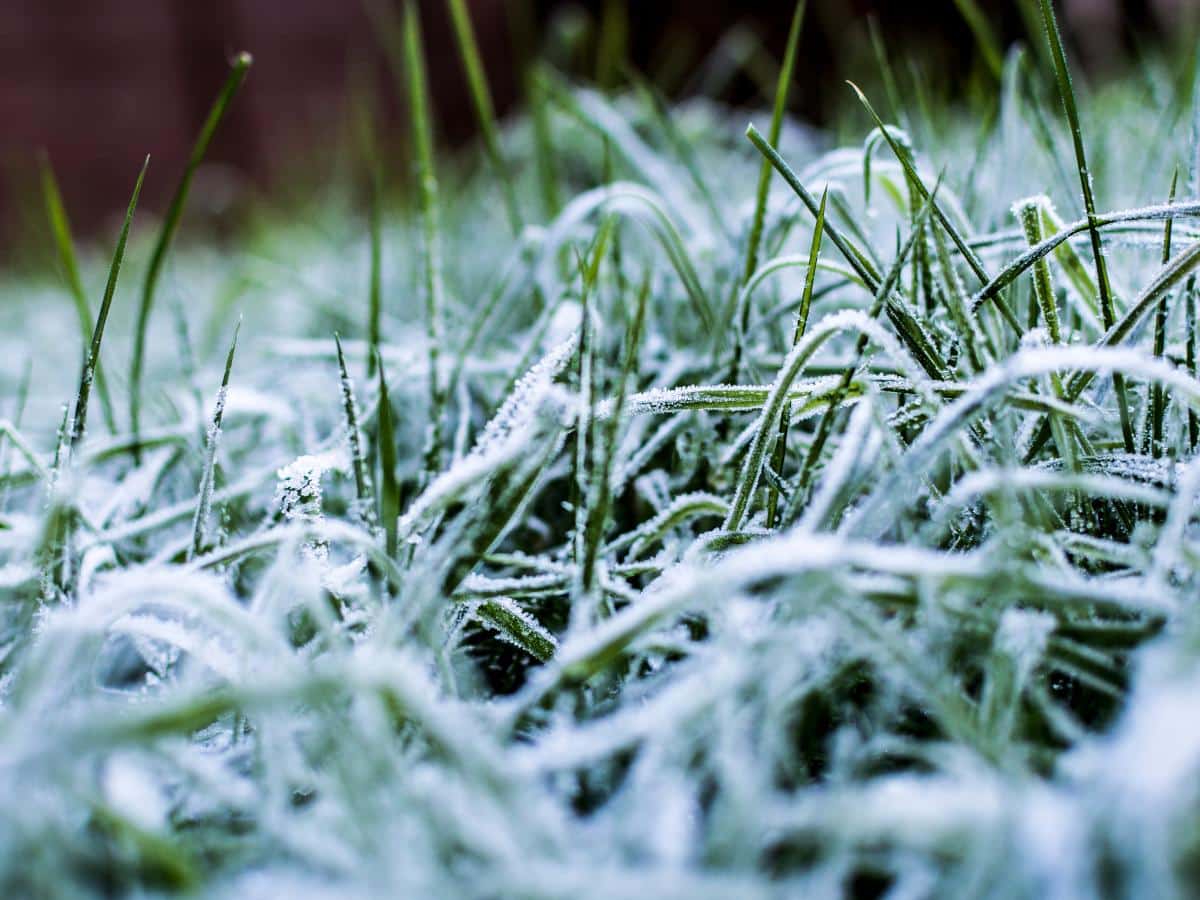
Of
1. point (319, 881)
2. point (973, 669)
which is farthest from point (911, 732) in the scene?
point (319, 881)

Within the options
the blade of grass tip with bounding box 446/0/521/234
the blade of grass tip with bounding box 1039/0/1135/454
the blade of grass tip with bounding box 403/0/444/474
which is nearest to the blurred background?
the blade of grass tip with bounding box 446/0/521/234

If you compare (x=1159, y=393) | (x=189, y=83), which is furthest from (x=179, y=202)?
(x=189, y=83)

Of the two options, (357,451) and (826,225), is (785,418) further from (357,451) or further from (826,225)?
(357,451)

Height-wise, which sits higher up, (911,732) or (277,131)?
(277,131)

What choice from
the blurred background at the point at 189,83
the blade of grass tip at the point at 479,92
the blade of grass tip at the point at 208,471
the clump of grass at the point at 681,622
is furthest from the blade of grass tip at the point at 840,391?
the blurred background at the point at 189,83

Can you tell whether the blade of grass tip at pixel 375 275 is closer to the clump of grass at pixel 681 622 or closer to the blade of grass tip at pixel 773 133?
the clump of grass at pixel 681 622

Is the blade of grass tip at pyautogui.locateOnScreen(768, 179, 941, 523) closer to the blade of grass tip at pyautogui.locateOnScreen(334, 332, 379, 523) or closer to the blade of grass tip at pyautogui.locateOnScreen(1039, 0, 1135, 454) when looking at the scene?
the blade of grass tip at pyautogui.locateOnScreen(1039, 0, 1135, 454)

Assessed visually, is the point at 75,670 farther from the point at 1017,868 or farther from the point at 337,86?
the point at 337,86

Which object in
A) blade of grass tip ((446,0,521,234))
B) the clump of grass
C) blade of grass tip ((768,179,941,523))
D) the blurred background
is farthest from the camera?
the blurred background
